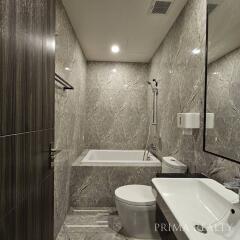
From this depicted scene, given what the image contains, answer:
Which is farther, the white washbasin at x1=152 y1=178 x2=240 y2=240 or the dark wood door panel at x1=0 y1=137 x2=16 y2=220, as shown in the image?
the white washbasin at x1=152 y1=178 x2=240 y2=240

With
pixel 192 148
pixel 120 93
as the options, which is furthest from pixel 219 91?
pixel 120 93

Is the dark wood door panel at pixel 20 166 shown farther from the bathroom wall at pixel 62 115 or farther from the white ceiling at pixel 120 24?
the white ceiling at pixel 120 24

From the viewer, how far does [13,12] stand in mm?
742

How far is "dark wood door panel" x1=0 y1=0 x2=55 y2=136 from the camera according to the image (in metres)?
0.71

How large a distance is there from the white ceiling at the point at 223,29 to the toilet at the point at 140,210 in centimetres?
114

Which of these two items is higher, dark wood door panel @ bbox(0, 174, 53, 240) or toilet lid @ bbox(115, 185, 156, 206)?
dark wood door panel @ bbox(0, 174, 53, 240)

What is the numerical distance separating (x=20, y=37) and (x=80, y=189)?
2.39 m

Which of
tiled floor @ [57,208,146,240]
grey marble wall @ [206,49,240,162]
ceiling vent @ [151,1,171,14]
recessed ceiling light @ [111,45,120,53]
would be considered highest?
ceiling vent @ [151,1,171,14]

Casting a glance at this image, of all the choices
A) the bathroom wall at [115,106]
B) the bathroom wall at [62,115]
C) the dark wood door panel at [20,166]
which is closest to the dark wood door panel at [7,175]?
the dark wood door panel at [20,166]

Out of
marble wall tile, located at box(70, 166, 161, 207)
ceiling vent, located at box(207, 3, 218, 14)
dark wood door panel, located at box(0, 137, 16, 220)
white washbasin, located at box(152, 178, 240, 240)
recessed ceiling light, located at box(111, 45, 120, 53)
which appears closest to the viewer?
dark wood door panel, located at box(0, 137, 16, 220)

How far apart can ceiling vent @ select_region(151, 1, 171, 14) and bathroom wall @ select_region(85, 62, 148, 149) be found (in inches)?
78.5

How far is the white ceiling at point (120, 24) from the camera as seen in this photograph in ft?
6.98

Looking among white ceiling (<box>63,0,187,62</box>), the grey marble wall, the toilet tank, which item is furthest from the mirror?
white ceiling (<box>63,0,187,62</box>)

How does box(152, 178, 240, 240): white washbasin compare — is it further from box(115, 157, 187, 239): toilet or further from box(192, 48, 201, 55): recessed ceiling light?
box(192, 48, 201, 55): recessed ceiling light
